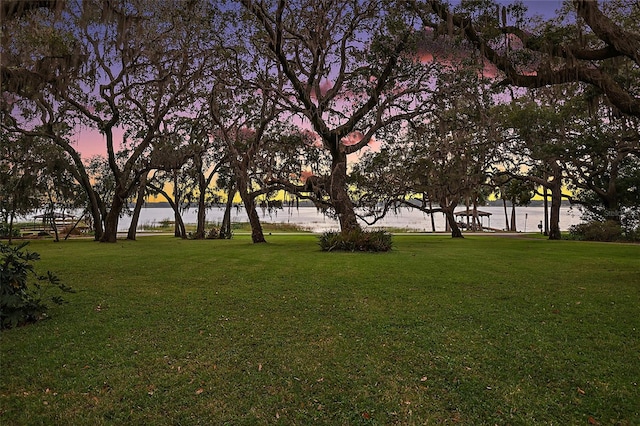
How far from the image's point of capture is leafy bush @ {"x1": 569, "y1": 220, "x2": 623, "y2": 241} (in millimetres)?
21297

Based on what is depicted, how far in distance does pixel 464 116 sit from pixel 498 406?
588 inches

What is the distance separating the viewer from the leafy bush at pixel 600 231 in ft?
69.9

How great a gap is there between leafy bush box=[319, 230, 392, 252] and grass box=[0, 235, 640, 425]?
6059 millimetres

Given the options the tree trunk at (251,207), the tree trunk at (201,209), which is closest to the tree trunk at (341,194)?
the tree trunk at (251,207)

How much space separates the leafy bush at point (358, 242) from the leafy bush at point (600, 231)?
14.4m

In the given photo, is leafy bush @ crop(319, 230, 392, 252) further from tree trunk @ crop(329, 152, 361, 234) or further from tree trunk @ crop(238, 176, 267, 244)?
tree trunk @ crop(238, 176, 267, 244)

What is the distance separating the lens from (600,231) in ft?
71.5

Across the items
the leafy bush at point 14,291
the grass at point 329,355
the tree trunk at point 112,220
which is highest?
the tree trunk at point 112,220

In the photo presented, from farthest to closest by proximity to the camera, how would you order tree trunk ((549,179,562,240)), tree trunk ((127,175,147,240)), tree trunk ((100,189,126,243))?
tree trunk ((127,175,147,240)) → tree trunk ((549,179,562,240)) → tree trunk ((100,189,126,243))

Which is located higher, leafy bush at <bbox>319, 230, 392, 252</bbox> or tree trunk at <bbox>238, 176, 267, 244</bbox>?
tree trunk at <bbox>238, 176, 267, 244</bbox>

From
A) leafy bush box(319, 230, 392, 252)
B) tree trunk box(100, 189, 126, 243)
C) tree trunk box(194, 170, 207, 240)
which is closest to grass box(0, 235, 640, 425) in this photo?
leafy bush box(319, 230, 392, 252)

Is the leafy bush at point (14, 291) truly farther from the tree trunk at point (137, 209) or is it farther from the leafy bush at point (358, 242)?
the tree trunk at point (137, 209)

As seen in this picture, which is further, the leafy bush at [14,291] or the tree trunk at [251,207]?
the tree trunk at [251,207]

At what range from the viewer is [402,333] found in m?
4.82
